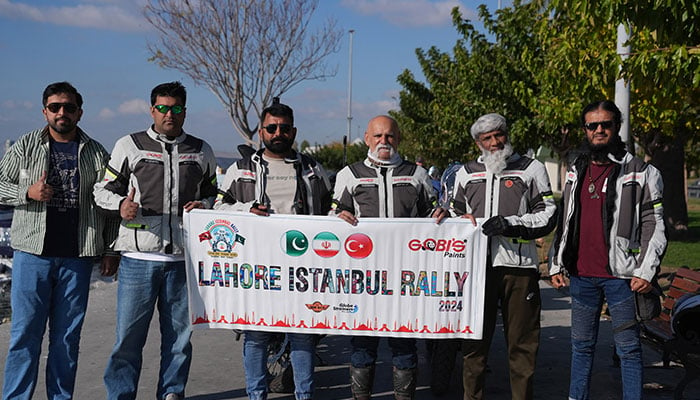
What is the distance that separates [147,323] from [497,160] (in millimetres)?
2646

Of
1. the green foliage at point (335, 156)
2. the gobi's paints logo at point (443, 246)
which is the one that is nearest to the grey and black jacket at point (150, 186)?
the gobi's paints logo at point (443, 246)

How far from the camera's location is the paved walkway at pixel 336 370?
222 inches

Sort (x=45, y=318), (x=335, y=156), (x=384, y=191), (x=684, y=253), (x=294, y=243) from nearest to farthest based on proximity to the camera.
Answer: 1. (x=45, y=318)
2. (x=384, y=191)
3. (x=294, y=243)
4. (x=684, y=253)
5. (x=335, y=156)

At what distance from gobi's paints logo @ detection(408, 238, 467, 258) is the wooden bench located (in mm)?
1686

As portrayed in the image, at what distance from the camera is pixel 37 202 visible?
4617mm

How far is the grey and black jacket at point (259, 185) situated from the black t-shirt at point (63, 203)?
95 cm

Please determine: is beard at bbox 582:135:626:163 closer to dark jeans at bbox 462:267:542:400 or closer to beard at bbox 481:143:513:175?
beard at bbox 481:143:513:175

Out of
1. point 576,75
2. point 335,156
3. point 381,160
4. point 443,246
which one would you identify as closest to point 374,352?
point 443,246

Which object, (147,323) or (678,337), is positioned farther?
(678,337)

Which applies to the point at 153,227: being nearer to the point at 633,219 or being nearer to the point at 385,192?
the point at 385,192

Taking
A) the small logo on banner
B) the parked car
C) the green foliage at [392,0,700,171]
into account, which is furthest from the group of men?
the parked car

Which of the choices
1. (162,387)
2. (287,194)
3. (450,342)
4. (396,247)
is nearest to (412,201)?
(396,247)

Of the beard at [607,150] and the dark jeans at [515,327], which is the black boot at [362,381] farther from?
the beard at [607,150]

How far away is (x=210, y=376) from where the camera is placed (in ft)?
20.0
